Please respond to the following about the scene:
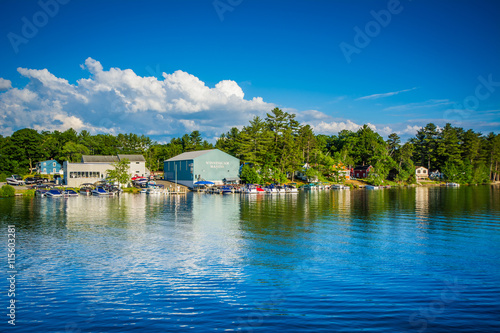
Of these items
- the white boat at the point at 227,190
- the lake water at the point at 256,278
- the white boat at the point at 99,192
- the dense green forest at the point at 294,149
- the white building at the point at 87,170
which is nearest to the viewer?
the lake water at the point at 256,278

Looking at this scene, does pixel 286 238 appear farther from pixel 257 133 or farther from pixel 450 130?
pixel 450 130

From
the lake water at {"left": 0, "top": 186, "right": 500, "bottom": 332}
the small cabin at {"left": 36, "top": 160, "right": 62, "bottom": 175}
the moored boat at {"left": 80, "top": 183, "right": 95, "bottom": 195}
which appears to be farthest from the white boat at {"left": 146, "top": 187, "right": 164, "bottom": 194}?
the small cabin at {"left": 36, "top": 160, "right": 62, "bottom": 175}

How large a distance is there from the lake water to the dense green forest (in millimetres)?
60192

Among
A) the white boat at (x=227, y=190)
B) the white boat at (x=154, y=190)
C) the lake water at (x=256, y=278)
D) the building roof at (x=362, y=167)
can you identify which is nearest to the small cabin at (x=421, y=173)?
the building roof at (x=362, y=167)

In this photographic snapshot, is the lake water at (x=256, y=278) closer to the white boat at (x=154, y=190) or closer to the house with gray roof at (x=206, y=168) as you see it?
the white boat at (x=154, y=190)

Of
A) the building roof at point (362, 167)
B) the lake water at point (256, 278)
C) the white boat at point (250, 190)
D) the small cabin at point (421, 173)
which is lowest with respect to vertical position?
the lake water at point (256, 278)

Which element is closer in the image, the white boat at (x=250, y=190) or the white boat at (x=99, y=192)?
the white boat at (x=99, y=192)

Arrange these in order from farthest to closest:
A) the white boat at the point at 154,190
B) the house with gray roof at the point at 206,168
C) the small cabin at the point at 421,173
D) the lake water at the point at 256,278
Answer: the small cabin at the point at 421,173, the house with gray roof at the point at 206,168, the white boat at the point at 154,190, the lake water at the point at 256,278

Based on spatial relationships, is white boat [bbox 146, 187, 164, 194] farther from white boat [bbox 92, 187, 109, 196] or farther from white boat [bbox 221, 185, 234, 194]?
white boat [bbox 221, 185, 234, 194]

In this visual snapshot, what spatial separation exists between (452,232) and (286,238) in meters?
13.7

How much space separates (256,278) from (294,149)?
264 feet

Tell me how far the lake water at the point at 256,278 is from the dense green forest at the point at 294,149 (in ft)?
197

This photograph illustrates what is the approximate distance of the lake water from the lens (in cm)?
1102

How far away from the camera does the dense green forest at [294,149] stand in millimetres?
92812
